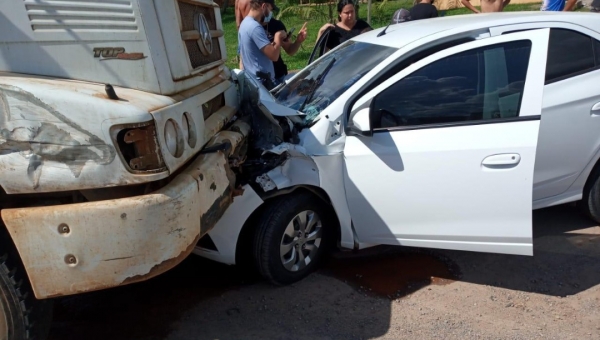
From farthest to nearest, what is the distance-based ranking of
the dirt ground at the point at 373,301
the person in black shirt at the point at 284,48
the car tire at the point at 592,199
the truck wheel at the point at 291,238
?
the person in black shirt at the point at 284,48 → the car tire at the point at 592,199 → the truck wheel at the point at 291,238 → the dirt ground at the point at 373,301

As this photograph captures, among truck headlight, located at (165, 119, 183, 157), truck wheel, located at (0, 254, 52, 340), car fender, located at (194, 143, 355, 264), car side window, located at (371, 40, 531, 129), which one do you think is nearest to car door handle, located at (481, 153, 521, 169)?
car side window, located at (371, 40, 531, 129)

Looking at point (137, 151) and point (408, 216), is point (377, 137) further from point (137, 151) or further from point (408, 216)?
point (137, 151)

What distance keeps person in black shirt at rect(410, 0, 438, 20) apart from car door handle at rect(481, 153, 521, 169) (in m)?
3.90

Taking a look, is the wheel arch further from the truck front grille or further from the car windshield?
the truck front grille

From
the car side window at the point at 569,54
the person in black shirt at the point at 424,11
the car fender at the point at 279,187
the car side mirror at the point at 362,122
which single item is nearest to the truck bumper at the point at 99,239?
the car fender at the point at 279,187

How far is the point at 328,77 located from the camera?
4070 millimetres

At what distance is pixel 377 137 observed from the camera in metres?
3.46

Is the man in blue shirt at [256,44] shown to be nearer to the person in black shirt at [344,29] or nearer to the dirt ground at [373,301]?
the person in black shirt at [344,29]

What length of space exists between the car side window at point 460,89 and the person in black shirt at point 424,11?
3405 millimetres

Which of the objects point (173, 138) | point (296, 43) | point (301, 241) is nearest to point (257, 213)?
point (301, 241)

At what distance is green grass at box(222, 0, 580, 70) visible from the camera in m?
11.9

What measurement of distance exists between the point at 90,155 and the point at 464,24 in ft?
8.73

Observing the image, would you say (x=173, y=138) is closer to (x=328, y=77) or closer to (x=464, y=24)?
(x=328, y=77)

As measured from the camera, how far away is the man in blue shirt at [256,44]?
5371 mm
